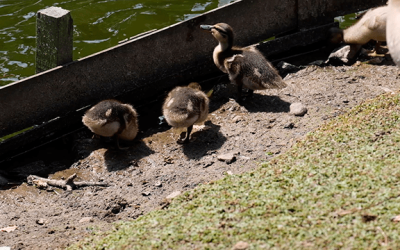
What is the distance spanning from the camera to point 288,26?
9336mm

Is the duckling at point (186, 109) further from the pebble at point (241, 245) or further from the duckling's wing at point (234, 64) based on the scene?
the pebble at point (241, 245)

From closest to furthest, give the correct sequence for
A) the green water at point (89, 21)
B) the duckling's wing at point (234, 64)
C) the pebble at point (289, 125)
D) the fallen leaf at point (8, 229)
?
the fallen leaf at point (8, 229)
the pebble at point (289, 125)
the duckling's wing at point (234, 64)
the green water at point (89, 21)

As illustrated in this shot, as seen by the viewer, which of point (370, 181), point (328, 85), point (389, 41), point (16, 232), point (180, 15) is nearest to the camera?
point (370, 181)

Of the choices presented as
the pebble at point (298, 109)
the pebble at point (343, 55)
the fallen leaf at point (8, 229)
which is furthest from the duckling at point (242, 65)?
the fallen leaf at point (8, 229)

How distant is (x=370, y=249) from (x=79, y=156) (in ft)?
14.5

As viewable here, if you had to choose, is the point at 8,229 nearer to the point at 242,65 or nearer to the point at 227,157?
the point at 227,157

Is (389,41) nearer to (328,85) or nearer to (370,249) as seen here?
(328,85)

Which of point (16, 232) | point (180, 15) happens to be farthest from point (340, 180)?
point (180, 15)

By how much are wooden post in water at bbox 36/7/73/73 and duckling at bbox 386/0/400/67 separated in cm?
401

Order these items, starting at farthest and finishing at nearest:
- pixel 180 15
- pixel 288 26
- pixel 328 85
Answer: pixel 180 15, pixel 288 26, pixel 328 85

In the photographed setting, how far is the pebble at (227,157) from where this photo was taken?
6195 mm

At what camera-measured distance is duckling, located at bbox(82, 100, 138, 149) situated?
6.88m

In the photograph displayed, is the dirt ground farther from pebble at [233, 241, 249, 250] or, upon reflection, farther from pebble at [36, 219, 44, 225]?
pebble at [233, 241, 249, 250]

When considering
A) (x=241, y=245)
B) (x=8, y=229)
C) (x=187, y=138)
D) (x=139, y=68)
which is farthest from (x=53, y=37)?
(x=241, y=245)
